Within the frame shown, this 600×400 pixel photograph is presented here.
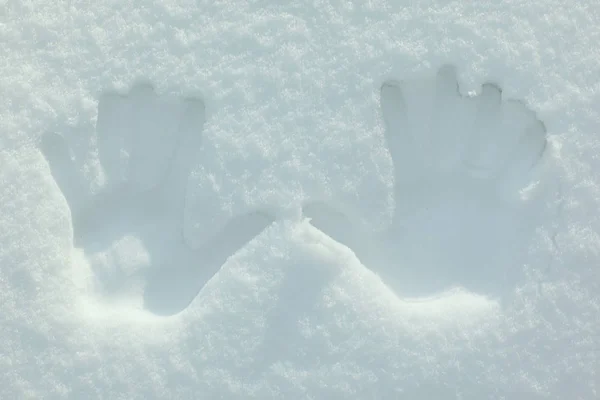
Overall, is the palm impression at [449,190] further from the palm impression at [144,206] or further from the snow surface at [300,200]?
the palm impression at [144,206]

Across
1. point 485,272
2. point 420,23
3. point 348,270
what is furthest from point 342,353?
point 420,23

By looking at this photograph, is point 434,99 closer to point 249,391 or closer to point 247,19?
point 247,19

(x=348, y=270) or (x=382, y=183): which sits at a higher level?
(x=382, y=183)

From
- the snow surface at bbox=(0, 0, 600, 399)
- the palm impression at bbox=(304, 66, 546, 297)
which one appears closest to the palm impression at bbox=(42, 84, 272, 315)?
the snow surface at bbox=(0, 0, 600, 399)

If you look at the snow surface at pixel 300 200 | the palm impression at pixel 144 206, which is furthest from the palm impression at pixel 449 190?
the palm impression at pixel 144 206

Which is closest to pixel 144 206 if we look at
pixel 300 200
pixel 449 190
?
pixel 300 200

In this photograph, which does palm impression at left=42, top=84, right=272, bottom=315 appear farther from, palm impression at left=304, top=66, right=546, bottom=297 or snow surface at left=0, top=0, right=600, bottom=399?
palm impression at left=304, top=66, right=546, bottom=297

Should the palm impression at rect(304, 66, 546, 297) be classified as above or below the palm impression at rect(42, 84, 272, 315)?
above

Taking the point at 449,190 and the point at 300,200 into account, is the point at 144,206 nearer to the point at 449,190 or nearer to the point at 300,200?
the point at 300,200
